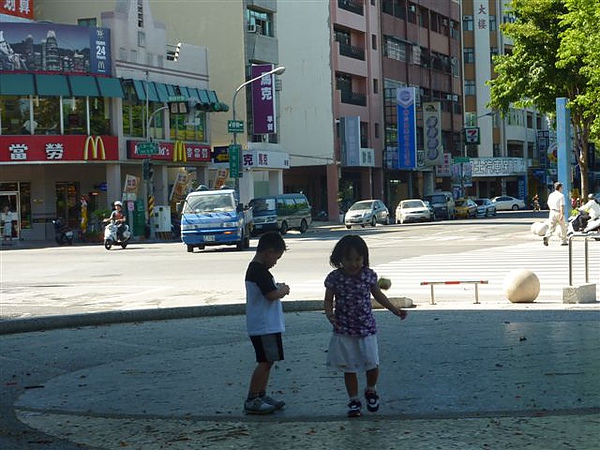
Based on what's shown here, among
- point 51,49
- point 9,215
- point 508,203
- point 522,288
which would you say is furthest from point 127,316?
point 508,203

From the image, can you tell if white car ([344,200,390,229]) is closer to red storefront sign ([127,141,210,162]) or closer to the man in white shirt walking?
red storefront sign ([127,141,210,162])

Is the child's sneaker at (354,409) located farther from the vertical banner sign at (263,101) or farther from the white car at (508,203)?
the white car at (508,203)

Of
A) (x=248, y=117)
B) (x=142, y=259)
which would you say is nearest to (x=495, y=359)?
(x=142, y=259)

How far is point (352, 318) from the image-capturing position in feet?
27.4

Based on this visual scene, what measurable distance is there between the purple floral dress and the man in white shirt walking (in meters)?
24.2

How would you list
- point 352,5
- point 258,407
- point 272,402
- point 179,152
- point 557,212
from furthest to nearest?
point 352,5 → point 179,152 → point 557,212 → point 272,402 → point 258,407

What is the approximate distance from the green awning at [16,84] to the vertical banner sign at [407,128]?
3705cm

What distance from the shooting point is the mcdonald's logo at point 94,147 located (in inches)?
2021

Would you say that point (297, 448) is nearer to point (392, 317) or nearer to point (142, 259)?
point (392, 317)

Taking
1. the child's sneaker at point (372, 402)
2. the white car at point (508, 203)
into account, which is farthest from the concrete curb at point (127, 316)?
the white car at point (508, 203)

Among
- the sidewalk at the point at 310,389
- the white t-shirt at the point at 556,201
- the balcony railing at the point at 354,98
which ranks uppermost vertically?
the balcony railing at the point at 354,98

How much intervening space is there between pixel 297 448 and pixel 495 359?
3989 millimetres

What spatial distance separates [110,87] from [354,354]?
45816 mm

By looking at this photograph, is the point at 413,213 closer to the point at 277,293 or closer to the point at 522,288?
the point at 522,288
